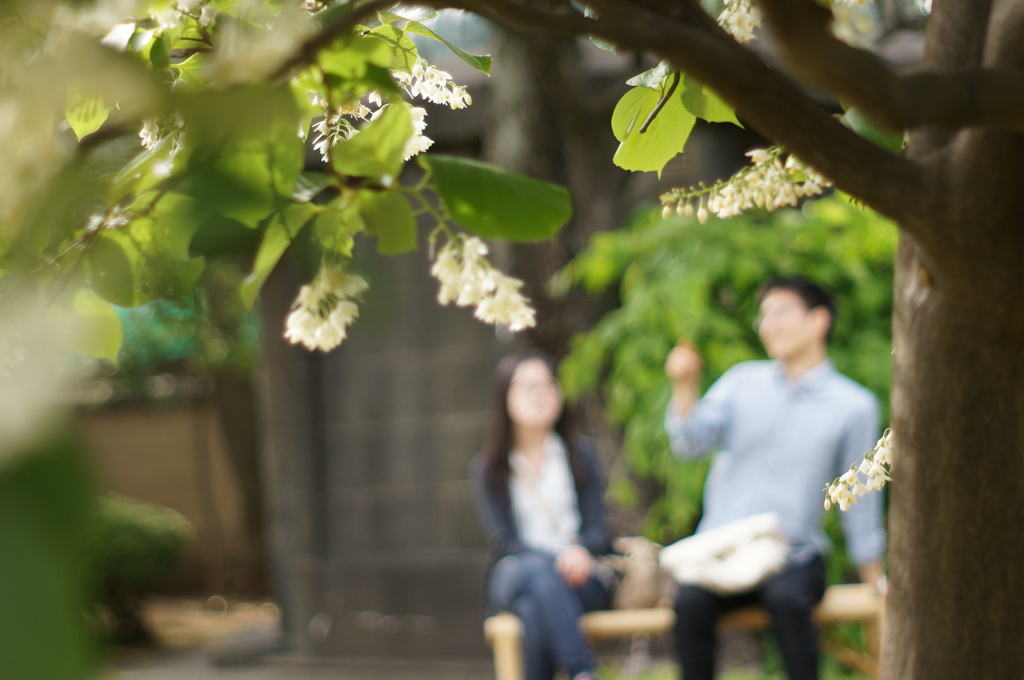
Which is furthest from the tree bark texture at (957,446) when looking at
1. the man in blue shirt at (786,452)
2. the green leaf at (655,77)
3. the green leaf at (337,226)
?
the man in blue shirt at (786,452)

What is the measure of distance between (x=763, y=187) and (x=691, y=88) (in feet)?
0.57

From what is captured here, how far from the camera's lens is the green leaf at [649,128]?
2.92ft

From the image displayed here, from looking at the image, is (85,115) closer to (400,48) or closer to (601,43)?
(400,48)

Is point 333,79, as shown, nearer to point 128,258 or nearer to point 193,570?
point 128,258

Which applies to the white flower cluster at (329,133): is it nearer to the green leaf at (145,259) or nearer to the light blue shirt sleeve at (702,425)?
the green leaf at (145,259)

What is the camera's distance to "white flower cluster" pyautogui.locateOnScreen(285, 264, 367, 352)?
71 centimetres

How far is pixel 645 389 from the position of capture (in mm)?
3797

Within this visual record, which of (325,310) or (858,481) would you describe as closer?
(325,310)

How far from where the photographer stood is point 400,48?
821mm

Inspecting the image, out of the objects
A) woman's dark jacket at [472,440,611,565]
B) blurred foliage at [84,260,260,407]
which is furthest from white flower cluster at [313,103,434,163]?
blurred foliage at [84,260,260,407]

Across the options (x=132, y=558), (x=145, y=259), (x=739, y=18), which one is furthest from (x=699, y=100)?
(x=132, y=558)

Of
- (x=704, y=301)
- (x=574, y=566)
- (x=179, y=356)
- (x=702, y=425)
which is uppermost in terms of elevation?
(x=179, y=356)

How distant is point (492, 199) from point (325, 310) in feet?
0.57

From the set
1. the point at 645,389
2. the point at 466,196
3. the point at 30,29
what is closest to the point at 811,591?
the point at 645,389
